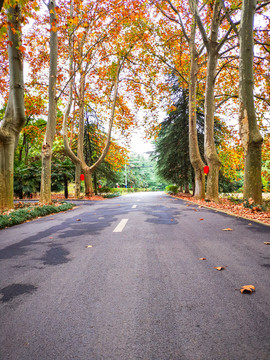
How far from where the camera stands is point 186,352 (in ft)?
4.65

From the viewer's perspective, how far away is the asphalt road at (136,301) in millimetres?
1475

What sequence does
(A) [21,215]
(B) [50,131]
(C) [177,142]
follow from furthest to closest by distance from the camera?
(C) [177,142]
(B) [50,131]
(A) [21,215]

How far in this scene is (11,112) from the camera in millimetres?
9352

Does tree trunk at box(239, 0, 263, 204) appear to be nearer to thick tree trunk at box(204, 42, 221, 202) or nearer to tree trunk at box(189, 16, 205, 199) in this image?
thick tree trunk at box(204, 42, 221, 202)

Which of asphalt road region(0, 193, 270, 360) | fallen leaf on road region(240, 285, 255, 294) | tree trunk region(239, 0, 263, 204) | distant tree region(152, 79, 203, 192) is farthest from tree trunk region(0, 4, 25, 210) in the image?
distant tree region(152, 79, 203, 192)

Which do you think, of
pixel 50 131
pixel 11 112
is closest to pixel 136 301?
pixel 11 112

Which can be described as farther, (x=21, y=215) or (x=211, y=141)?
(x=211, y=141)

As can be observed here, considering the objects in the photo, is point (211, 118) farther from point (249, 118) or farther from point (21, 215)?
point (21, 215)

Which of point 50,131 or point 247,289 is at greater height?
point 50,131

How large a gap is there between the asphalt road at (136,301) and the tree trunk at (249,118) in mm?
4862

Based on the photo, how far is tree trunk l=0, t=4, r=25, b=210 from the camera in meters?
9.09

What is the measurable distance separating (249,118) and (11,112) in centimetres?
958

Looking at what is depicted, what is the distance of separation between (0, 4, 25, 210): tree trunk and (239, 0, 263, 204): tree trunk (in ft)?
29.5

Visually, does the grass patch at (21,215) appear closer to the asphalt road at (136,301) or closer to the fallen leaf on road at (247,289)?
the asphalt road at (136,301)
